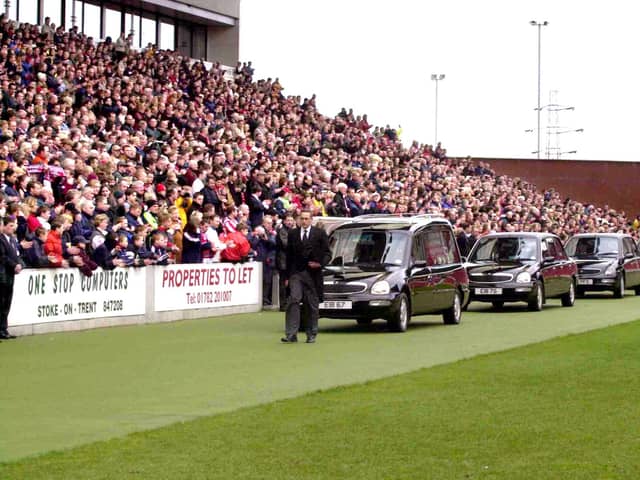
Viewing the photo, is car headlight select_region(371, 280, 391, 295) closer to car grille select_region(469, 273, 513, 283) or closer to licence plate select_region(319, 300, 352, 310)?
licence plate select_region(319, 300, 352, 310)

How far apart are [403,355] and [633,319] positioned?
9.35m

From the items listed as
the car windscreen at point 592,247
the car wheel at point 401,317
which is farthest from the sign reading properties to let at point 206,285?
the car windscreen at point 592,247

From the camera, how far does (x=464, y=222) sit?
3759 cm

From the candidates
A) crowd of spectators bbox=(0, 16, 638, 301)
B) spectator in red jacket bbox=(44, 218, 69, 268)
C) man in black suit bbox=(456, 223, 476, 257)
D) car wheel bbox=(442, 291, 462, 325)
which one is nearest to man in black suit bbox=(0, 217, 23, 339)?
crowd of spectators bbox=(0, 16, 638, 301)

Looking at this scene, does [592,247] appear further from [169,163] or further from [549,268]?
[169,163]

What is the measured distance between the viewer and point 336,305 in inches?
906

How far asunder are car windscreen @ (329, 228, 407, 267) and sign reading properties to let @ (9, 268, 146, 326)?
11.5 ft

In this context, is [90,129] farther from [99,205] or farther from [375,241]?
[375,241]

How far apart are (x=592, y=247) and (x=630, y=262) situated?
3.57 feet

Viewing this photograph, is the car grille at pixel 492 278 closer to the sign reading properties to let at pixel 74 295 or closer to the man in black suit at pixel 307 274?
the sign reading properties to let at pixel 74 295

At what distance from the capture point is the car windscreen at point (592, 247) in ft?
124

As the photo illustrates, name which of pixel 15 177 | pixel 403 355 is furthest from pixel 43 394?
pixel 15 177

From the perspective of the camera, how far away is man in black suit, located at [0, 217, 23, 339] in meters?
20.5

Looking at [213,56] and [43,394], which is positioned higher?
[213,56]
